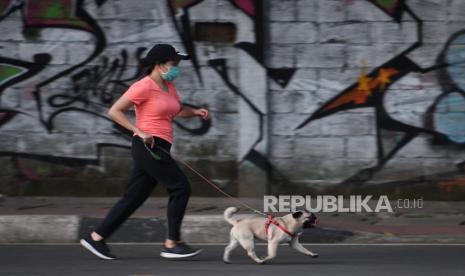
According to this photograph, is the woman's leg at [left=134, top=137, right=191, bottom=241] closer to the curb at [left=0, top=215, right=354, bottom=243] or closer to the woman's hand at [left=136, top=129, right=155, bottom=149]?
the woman's hand at [left=136, top=129, right=155, bottom=149]

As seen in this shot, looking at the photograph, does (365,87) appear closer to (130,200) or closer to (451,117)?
(451,117)

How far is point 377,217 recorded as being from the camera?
962 cm

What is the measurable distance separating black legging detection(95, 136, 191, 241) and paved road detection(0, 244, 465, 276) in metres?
0.31

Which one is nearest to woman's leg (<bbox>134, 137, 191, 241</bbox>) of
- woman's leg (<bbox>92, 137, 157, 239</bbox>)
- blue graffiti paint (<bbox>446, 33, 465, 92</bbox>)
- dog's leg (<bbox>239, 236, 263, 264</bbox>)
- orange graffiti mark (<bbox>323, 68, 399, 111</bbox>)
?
woman's leg (<bbox>92, 137, 157, 239</bbox>)

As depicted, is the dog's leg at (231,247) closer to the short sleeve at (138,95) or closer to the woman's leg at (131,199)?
the woman's leg at (131,199)


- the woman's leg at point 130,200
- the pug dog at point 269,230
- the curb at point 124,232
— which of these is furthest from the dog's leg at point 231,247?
the curb at point 124,232

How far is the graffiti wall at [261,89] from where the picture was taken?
10.4 meters

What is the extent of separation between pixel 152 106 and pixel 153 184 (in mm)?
663

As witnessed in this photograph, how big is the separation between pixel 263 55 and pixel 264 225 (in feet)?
12.9

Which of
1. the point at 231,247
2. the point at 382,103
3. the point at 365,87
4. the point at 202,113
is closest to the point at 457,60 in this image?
the point at 382,103

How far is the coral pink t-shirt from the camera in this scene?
22.8 feet

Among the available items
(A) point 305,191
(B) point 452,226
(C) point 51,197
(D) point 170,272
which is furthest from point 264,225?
(C) point 51,197

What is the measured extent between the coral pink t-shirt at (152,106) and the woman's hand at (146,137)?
8 centimetres

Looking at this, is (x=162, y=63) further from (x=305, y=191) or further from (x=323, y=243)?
(x=305, y=191)
